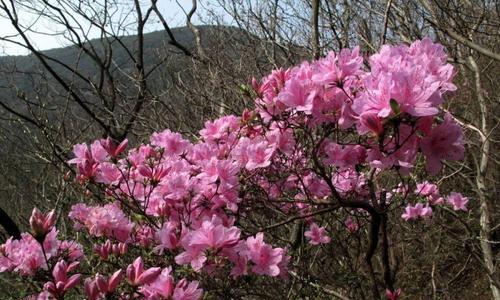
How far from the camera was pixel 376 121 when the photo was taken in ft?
4.12

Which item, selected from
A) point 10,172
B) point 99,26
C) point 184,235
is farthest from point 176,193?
point 10,172

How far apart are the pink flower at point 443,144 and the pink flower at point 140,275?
824 millimetres

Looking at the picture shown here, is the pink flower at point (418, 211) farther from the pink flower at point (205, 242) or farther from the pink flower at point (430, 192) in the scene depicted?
the pink flower at point (205, 242)

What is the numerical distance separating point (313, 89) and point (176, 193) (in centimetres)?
60

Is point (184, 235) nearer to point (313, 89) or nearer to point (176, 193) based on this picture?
point (176, 193)

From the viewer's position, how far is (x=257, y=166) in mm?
1801

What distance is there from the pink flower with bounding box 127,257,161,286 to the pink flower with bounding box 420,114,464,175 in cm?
82

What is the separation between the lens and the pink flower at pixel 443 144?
1351 mm

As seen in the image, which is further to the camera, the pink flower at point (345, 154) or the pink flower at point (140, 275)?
the pink flower at point (345, 154)

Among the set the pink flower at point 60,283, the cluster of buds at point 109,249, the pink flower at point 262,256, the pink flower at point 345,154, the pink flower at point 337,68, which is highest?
the pink flower at point 337,68

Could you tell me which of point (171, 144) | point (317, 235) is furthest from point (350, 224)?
point (171, 144)

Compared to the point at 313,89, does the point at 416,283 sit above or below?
below

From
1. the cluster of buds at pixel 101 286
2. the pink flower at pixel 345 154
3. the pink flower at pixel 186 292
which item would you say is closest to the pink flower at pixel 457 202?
the pink flower at pixel 345 154

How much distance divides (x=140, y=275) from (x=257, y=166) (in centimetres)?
55
